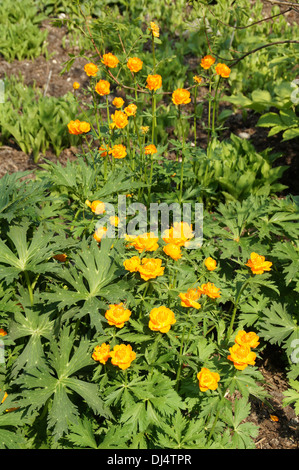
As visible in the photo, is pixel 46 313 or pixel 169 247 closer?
pixel 169 247

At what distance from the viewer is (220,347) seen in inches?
74.2

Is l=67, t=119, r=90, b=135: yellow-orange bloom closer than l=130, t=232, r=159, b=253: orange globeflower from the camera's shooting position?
No

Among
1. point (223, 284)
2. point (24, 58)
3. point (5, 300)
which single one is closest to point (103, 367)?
point (5, 300)

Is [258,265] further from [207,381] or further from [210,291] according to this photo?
[207,381]

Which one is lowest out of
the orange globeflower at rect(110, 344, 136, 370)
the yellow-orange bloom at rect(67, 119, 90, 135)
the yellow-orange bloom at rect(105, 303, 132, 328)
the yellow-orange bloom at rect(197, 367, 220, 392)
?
the yellow-orange bloom at rect(197, 367, 220, 392)

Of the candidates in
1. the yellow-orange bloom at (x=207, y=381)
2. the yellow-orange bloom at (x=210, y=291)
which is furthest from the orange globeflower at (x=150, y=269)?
the yellow-orange bloom at (x=207, y=381)

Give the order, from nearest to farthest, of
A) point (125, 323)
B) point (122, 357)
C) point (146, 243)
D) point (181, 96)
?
1. point (122, 357)
2. point (146, 243)
3. point (125, 323)
4. point (181, 96)

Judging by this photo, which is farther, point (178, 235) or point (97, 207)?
point (97, 207)

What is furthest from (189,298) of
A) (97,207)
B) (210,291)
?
(97,207)

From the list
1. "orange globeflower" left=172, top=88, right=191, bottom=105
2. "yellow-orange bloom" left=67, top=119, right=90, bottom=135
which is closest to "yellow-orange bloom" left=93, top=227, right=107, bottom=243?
"yellow-orange bloom" left=67, top=119, right=90, bottom=135

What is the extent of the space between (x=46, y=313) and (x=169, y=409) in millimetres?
630

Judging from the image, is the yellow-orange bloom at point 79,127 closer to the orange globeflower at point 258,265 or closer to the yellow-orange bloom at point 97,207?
the yellow-orange bloom at point 97,207

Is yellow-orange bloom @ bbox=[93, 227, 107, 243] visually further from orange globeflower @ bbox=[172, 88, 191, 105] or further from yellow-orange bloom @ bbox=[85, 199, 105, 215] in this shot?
orange globeflower @ bbox=[172, 88, 191, 105]

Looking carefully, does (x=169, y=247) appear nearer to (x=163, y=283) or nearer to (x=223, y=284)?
(x=163, y=283)
